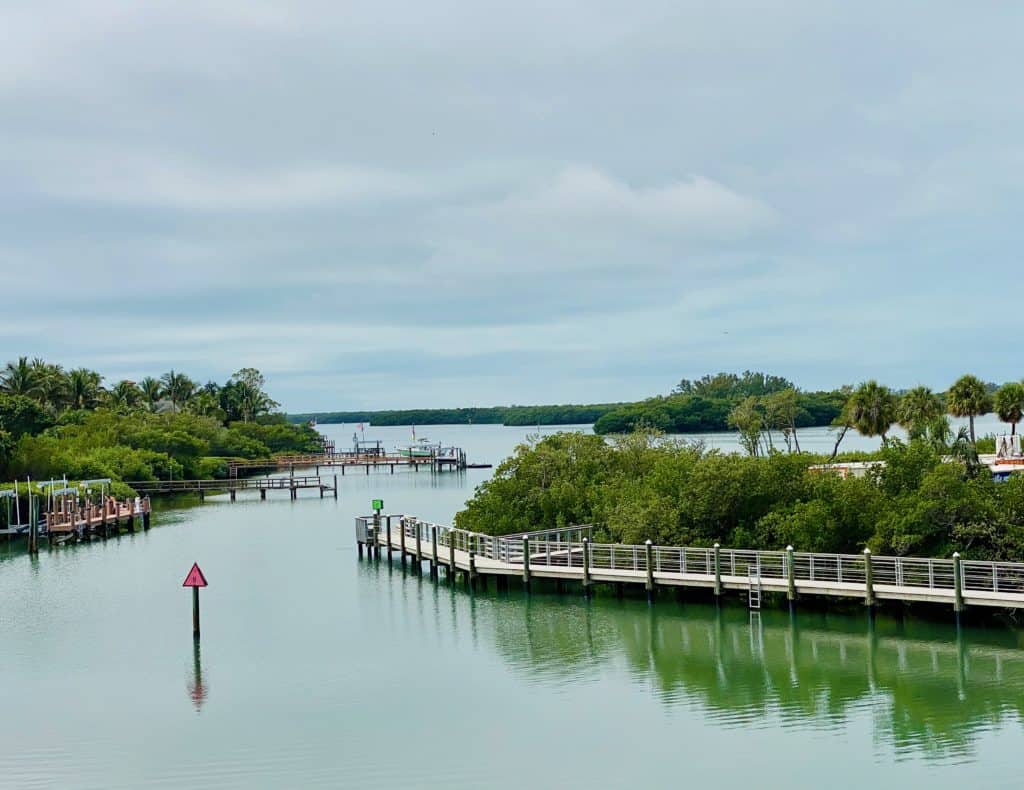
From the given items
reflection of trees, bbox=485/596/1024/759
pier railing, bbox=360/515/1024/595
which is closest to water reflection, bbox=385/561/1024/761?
reflection of trees, bbox=485/596/1024/759

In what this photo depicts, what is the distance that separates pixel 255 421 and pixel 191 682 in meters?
123

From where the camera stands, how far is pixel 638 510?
34.2 m

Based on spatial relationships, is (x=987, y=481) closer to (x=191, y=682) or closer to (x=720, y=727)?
(x=720, y=727)

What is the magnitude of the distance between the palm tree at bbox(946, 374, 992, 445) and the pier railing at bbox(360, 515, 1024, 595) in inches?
1177

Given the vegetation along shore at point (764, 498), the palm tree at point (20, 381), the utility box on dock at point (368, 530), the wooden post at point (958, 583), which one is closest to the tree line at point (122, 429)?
the palm tree at point (20, 381)

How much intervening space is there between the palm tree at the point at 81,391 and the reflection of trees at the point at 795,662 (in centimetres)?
8077

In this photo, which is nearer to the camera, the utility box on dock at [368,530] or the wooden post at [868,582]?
the wooden post at [868,582]

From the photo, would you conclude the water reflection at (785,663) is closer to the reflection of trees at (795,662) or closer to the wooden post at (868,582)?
the reflection of trees at (795,662)

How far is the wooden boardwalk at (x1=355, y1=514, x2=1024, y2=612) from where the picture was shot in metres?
27.0

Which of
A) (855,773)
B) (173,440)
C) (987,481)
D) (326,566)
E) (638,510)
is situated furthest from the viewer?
(173,440)

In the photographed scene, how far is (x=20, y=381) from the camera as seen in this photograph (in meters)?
95.8

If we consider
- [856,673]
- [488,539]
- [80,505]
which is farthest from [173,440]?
[856,673]

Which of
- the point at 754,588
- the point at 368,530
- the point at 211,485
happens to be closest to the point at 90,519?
the point at 368,530

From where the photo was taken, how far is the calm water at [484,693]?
1862 centimetres
